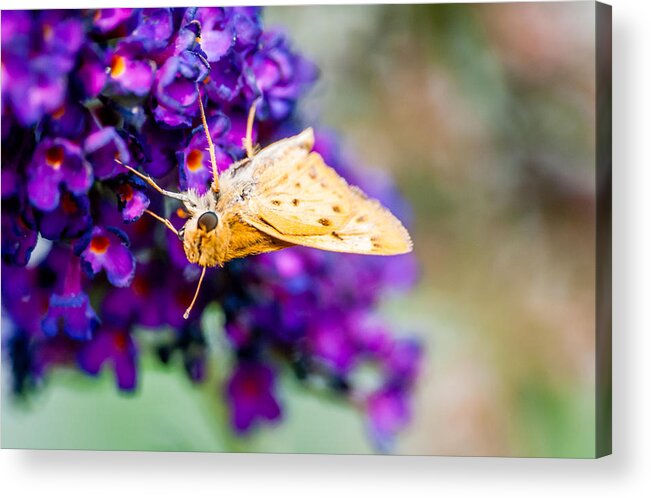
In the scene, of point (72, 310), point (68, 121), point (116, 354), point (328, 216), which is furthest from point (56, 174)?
point (328, 216)

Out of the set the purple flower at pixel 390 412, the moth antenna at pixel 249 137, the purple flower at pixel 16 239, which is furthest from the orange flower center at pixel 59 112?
the purple flower at pixel 390 412

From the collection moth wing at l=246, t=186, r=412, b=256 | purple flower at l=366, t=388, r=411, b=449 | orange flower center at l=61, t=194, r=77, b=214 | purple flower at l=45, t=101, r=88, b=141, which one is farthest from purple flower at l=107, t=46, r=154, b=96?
purple flower at l=366, t=388, r=411, b=449

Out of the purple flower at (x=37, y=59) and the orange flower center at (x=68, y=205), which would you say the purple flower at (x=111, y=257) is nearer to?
the orange flower center at (x=68, y=205)

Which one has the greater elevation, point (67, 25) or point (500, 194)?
point (67, 25)

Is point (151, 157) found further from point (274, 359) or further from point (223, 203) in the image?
point (274, 359)

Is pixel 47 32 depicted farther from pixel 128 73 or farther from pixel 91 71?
pixel 128 73

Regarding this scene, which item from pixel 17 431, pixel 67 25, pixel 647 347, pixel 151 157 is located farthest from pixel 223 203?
pixel 647 347

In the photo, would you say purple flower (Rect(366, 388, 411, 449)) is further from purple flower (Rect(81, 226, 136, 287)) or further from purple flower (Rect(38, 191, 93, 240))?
purple flower (Rect(38, 191, 93, 240))
